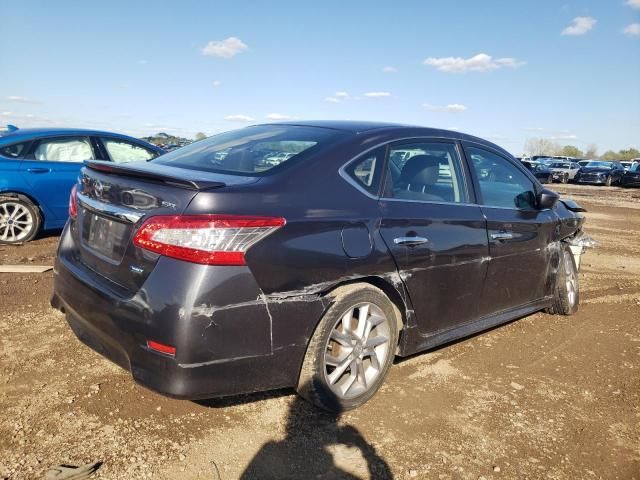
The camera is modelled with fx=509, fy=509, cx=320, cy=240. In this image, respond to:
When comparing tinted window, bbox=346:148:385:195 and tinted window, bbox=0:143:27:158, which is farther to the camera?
tinted window, bbox=0:143:27:158

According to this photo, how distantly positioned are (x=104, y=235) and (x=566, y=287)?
4079mm

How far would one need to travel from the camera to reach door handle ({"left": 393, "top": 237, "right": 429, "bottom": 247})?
2.99 metres

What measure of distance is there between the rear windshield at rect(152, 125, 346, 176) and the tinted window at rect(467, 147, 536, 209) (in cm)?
125

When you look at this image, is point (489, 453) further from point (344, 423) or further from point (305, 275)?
point (305, 275)

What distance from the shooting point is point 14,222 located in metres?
6.68

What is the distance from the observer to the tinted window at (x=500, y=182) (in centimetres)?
383

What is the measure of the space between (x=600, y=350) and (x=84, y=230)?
3.97 metres

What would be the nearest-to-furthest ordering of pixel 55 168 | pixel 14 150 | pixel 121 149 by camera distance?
pixel 14 150, pixel 55 168, pixel 121 149

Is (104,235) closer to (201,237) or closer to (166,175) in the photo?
(166,175)

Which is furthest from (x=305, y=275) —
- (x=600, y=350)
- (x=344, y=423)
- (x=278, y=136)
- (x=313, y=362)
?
(x=600, y=350)

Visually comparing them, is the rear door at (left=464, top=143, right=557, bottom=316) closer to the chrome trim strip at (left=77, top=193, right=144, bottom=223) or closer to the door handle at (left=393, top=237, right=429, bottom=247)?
the door handle at (left=393, top=237, right=429, bottom=247)

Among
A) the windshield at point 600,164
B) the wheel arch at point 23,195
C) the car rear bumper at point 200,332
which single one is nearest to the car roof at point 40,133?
the wheel arch at point 23,195

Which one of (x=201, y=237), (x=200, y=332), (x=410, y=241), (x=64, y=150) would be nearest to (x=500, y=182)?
(x=410, y=241)

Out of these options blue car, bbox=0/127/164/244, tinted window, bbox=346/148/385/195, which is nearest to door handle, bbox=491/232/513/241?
tinted window, bbox=346/148/385/195
